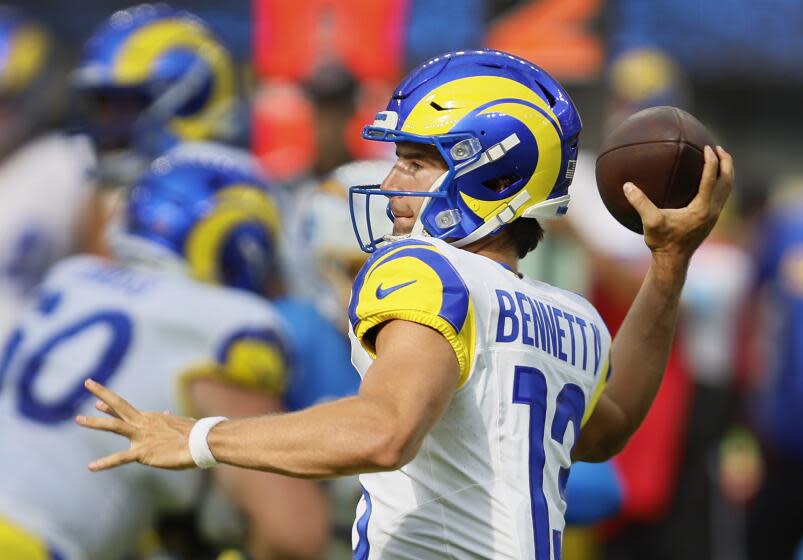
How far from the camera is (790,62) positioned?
15.1m

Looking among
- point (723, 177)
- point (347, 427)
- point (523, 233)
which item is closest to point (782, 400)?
point (723, 177)

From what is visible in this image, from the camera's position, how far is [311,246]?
5.91m

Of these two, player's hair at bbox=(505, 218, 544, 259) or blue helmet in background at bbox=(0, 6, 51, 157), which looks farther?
blue helmet in background at bbox=(0, 6, 51, 157)

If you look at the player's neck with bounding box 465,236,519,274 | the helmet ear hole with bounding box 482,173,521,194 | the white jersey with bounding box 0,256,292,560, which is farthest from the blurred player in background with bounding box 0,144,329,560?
the helmet ear hole with bounding box 482,173,521,194

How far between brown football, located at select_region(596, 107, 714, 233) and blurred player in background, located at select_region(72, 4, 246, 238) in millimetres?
3112

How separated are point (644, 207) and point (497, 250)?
12.8 inches

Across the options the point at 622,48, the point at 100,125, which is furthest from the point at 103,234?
the point at 622,48

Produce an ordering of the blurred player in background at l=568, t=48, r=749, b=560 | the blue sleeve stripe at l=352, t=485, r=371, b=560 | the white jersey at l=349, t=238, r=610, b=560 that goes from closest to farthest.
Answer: the white jersey at l=349, t=238, r=610, b=560, the blue sleeve stripe at l=352, t=485, r=371, b=560, the blurred player in background at l=568, t=48, r=749, b=560

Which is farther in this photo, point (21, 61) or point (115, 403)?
point (21, 61)

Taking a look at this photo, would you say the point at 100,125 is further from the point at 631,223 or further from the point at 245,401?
the point at 631,223

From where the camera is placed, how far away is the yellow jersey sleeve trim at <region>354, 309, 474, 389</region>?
2787mm

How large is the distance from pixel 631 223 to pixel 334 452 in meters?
1.03

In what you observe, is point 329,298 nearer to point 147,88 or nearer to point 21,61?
point 147,88

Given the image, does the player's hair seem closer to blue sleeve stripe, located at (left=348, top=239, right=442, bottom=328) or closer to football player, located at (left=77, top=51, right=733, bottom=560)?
football player, located at (left=77, top=51, right=733, bottom=560)
